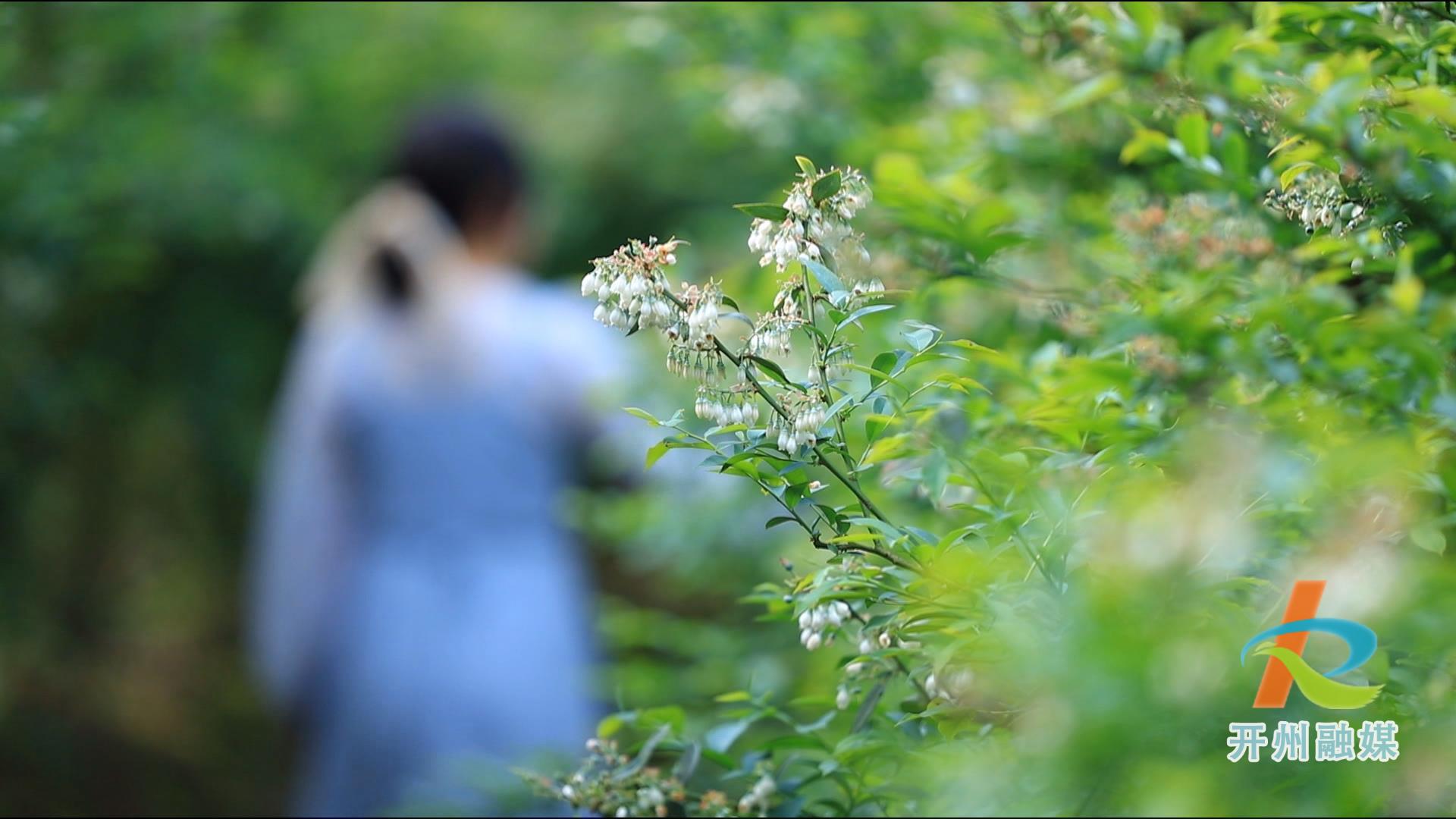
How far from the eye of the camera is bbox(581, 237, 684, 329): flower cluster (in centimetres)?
87

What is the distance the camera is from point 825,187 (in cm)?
89

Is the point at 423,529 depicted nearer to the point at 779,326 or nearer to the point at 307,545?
the point at 307,545

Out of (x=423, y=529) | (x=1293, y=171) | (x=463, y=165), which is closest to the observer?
(x=1293, y=171)

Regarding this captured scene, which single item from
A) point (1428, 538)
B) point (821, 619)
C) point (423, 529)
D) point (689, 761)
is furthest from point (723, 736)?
point (423, 529)

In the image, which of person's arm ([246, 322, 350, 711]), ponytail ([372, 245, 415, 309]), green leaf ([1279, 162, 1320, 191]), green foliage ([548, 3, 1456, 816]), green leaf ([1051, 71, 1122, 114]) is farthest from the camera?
ponytail ([372, 245, 415, 309])

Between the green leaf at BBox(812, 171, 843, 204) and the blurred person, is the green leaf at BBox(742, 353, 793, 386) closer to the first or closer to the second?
the green leaf at BBox(812, 171, 843, 204)

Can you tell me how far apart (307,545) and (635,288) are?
2035mm

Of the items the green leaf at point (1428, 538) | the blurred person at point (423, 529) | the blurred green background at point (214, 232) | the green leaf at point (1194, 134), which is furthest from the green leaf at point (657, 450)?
the blurred person at point (423, 529)

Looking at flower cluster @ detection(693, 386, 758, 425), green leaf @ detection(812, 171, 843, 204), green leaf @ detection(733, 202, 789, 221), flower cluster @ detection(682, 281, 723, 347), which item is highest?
green leaf @ detection(812, 171, 843, 204)

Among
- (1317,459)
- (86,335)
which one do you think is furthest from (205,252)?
(1317,459)

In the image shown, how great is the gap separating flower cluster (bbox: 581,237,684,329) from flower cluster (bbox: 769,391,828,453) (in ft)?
0.32

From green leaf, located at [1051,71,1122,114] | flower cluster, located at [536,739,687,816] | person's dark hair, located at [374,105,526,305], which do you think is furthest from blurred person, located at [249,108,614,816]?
green leaf, located at [1051,71,1122,114]

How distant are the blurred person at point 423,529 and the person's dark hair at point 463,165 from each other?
Answer: 12cm

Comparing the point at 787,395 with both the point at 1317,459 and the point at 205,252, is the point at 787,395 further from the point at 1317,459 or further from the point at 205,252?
the point at 205,252
